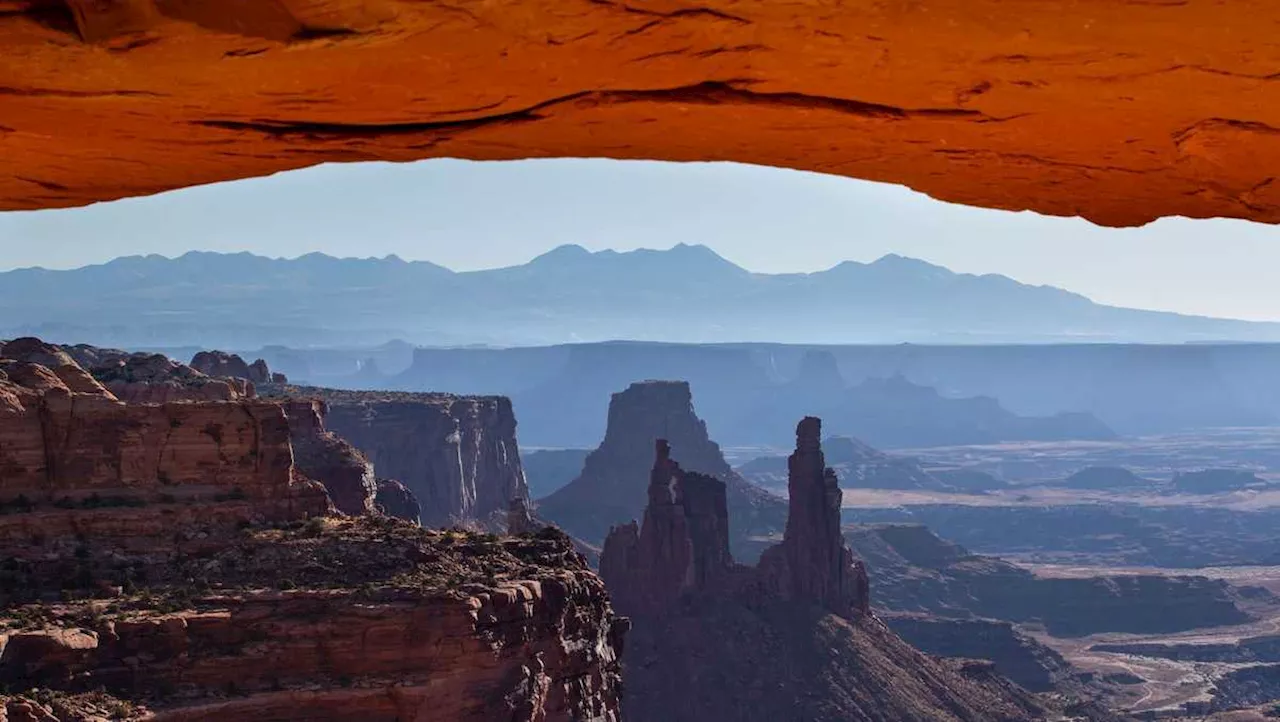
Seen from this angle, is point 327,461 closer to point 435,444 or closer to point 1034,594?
point 435,444

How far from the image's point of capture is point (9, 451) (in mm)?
41219

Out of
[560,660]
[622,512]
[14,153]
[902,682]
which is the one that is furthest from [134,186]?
[622,512]

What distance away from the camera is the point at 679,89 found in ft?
23.5

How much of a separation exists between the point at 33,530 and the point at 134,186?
33238 millimetres

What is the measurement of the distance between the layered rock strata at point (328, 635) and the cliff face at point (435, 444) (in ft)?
246

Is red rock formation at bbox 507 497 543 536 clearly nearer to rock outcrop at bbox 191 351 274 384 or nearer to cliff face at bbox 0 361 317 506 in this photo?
rock outcrop at bbox 191 351 274 384

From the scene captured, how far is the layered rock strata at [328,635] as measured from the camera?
3616 centimetres

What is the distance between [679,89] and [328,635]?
3264 centimetres

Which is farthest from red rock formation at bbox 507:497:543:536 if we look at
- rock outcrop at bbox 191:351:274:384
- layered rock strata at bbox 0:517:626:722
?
layered rock strata at bbox 0:517:626:722

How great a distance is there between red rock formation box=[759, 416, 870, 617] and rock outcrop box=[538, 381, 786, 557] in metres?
49.8

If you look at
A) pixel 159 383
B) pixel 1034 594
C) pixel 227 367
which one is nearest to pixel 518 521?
pixel 227 367

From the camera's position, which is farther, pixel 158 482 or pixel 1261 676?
pixel 1261 676

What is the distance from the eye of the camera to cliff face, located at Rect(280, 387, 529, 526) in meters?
124

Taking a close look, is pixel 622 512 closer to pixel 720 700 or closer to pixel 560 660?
pixel 720 700
